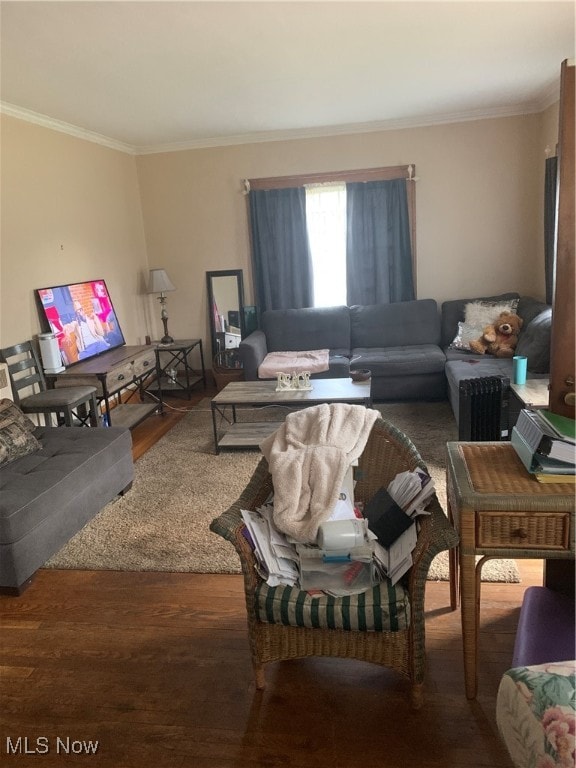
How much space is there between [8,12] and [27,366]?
219 centimetres

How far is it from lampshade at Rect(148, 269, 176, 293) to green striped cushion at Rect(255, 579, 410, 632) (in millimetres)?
4395

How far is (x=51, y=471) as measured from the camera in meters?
2.73

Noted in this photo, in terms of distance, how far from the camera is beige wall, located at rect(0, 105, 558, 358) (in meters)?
4.63

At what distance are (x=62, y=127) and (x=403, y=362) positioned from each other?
11.1 feet

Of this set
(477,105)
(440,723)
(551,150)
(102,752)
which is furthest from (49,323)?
(551,150)

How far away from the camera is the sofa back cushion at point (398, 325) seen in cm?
514

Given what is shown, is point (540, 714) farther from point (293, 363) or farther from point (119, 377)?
point (293, 363)

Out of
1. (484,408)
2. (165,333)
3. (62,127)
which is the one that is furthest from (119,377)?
(484,408)

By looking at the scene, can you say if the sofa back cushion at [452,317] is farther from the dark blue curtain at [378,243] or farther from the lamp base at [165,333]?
the lamp base at [165,333]

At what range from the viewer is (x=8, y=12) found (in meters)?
2.33

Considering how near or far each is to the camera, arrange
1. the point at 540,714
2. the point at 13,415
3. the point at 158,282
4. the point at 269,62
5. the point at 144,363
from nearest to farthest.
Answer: the point at 540,714 < the point at 13,415 < the point at 269,62 < the point at 144,363 < the point at 158,282

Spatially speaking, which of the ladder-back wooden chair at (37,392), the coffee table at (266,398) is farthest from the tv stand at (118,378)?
the coffee table at (266,398)

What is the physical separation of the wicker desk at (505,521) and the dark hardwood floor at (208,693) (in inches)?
11.4

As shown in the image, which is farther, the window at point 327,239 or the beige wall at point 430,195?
the window at point 327,239
